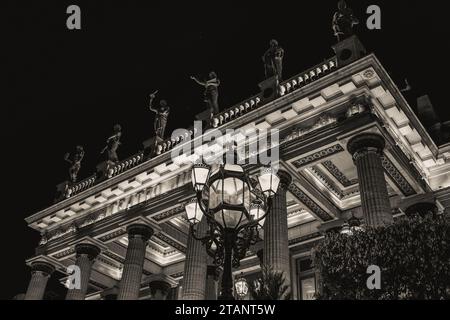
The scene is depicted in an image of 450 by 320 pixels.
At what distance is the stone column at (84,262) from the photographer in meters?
29.3

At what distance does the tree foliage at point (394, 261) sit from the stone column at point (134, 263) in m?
13.5

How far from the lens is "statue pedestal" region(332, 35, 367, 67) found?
2202 cm

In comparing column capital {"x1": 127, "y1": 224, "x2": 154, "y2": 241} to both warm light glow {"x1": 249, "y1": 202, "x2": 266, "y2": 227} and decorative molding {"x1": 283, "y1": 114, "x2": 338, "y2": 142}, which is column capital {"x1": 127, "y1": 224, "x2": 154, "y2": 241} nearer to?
decorative molding {"x1": 283, "y1": 114, "x2": 338, "y2": 142}

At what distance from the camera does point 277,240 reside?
20.3 m

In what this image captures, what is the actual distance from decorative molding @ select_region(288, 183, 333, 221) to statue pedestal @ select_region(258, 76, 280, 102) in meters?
4.33

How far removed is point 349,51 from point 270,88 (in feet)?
14.0

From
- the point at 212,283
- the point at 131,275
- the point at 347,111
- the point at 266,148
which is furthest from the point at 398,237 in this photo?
the point at 212,283

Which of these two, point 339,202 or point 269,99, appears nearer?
point 269,99

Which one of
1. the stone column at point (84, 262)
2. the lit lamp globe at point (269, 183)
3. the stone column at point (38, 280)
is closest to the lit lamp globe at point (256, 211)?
the lit lamp globe at point (269, 183)

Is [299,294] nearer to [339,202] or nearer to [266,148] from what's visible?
[339,202]

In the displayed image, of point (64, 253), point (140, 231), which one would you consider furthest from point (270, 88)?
point (64, 253)

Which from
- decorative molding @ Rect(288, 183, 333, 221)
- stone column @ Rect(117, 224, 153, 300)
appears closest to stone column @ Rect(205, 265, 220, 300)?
stone column @ Rect(117, 224, 153, 300)

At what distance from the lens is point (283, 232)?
20703 millimetres

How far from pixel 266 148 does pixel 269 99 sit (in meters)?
2.34
